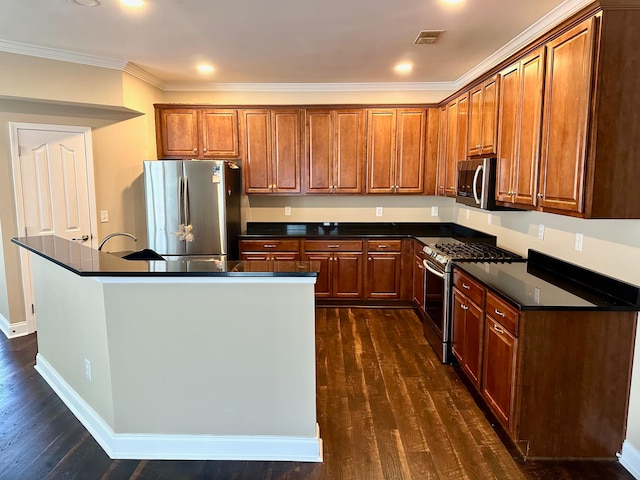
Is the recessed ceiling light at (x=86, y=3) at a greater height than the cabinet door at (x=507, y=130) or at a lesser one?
greater

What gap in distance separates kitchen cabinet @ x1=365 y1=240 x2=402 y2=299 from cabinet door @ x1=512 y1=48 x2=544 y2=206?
205 cm

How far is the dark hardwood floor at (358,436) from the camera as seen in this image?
2193 millimetres

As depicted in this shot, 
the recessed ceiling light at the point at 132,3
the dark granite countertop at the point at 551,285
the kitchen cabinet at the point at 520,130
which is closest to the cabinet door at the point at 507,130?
the kitchen cabinet at the point at 520,130

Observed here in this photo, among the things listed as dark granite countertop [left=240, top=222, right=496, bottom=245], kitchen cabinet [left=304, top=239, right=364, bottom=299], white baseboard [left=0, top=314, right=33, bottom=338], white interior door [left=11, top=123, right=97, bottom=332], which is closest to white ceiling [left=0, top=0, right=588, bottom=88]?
white interior door [left=11, top=123, right=97, bottom=332]

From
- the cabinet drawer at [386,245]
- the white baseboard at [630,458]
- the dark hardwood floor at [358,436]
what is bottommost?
the dark hardwood floor at [358,436]

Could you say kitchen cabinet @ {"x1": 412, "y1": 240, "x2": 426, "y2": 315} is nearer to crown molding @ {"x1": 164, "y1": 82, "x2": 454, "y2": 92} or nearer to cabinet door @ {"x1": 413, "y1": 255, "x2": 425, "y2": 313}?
cabinet door @ {"x1": 413, "y1": 255, "x2": 425, "y2": 313}

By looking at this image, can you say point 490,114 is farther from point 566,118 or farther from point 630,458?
point 630,458

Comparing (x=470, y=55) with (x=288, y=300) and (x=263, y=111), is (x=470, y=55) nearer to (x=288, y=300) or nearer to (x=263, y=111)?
(x=263, y=111)

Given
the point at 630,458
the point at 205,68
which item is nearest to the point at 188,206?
the point at 205,68

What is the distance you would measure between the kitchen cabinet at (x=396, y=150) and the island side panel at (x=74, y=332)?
3.30m

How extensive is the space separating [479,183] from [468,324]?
1.17 meters

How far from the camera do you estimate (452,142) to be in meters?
4.39

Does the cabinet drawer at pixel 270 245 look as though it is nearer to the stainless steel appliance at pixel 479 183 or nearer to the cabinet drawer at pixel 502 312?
the stainless steel appliance at pixel 479 183

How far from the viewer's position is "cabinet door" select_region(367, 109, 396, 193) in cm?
485
